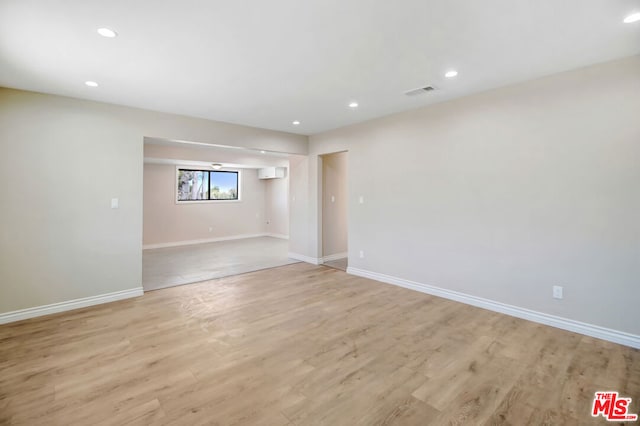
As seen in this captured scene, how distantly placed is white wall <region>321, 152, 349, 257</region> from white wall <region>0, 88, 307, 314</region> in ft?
10.0

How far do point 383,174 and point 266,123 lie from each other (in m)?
2.15

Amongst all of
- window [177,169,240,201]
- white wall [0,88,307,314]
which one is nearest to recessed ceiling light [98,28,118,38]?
white wall [0,88,307,314]

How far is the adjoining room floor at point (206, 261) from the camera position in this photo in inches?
196

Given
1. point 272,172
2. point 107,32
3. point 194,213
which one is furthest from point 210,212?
point 107,32

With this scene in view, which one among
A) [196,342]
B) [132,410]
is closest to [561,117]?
[196,342]

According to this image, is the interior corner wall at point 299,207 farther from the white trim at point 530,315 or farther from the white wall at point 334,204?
the white trim at point 530,315

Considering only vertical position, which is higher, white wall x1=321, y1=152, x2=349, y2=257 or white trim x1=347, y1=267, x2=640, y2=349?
white wall x1=321, y1=152, x2=349, y2=257

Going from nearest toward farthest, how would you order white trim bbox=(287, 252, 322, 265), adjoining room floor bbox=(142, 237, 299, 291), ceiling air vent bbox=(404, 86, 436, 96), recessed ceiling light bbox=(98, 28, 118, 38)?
recessed ceiling light bbox=(98, 28, 118, 38) < ceiling air vent bbox=(404, 86, 436, 96) < adjoining room floor bbox=(142, 237, 299, 291) < white trim bbox=(287, 252, 322, 265)

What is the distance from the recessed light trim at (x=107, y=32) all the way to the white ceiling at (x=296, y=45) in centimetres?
4

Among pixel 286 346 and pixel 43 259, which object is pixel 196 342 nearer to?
pixel 286 346

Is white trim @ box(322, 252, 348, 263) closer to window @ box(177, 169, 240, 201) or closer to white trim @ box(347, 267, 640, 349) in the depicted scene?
white trim @ box(347, 267, 640, 349)

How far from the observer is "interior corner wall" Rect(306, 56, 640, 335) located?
2.74 metres

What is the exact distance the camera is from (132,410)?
1.88 meters

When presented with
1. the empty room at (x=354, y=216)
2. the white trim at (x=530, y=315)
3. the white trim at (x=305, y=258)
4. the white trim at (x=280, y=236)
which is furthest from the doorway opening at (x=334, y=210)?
the white trim at (x=280, y=236)
